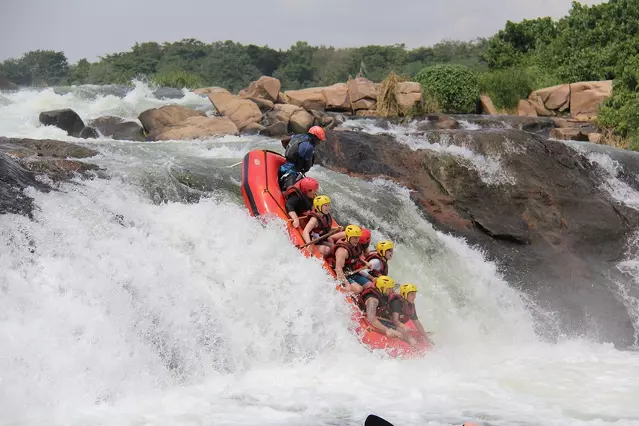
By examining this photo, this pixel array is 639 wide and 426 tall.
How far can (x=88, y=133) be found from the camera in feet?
46.5

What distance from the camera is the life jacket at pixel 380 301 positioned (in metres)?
6.78

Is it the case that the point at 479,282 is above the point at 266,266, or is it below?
below

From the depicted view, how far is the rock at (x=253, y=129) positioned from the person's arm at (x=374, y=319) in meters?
8.99

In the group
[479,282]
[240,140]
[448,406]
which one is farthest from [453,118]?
[448,406]

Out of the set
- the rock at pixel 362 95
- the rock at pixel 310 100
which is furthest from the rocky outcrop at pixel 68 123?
the rock at pixel 362 95

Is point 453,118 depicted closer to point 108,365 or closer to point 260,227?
point 260,227

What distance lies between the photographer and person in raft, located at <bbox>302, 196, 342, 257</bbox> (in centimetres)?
729

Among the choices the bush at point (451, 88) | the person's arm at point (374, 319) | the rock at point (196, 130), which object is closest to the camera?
the person's arm at point (374, 319)

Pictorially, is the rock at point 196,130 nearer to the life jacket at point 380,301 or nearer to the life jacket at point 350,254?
the life jacket at point 350,254

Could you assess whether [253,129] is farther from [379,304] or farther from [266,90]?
[379,304]

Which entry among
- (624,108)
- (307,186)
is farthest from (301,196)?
(624,108)

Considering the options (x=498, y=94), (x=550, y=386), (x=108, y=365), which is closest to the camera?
(x=108, y=365)

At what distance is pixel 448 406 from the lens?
18.2ft

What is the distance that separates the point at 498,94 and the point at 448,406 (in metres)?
15.3
